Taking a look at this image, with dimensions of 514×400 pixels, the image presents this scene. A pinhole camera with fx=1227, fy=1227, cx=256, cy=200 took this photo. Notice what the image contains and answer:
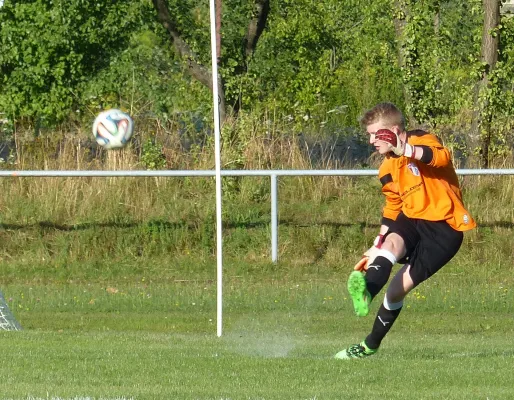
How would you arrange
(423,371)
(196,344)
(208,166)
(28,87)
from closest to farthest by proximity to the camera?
(423,371) → (196,344) → (208,166) → (28,87)

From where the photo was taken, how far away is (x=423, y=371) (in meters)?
Answer: 8.24

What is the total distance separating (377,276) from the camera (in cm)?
886

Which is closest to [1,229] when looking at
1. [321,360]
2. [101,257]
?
[101,257]

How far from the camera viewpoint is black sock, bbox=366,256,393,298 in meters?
8.84

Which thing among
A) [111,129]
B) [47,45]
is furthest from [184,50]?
[111,129]

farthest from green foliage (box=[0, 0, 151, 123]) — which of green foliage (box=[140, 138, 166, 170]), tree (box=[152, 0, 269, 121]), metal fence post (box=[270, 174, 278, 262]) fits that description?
metal fence post (box=[270, 174, 278, 262])

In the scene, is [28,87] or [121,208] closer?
[121,208]

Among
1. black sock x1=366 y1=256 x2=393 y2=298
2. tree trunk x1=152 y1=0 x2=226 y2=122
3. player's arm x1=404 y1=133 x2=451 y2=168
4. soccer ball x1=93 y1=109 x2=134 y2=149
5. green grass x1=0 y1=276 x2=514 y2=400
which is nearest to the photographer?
green grass x1=0 y1=276 x2=514 y2=400

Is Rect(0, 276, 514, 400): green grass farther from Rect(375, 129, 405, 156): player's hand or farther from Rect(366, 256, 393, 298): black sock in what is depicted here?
Rect(375, 129, 405, 156): player's hand

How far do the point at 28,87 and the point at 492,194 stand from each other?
1033cm

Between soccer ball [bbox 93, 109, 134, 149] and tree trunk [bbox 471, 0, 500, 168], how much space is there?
7.03 m

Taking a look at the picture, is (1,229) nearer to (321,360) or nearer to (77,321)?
(77,321)

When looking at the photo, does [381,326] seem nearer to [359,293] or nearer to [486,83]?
[359,293]

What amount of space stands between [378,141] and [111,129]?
7773mm
